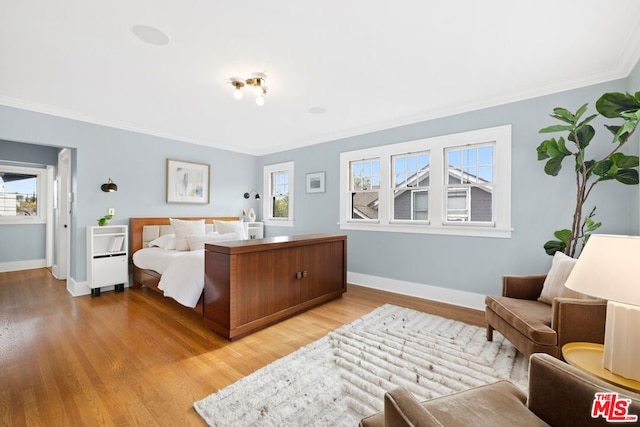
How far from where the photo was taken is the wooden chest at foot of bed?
2.60 meters

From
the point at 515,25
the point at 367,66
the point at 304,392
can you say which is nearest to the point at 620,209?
the point at 515,25

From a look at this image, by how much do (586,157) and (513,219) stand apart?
35.3 inches

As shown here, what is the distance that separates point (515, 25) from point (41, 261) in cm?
841

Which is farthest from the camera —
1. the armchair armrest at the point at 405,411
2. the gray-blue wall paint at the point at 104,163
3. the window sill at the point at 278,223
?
the window sill at the point at 278,223

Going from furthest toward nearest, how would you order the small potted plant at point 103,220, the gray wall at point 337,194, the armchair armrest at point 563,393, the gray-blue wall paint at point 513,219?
the small potted plant at point 103,220 → the gray wall at point 337,194 → the gray-blue wall paint at point 513,219 → the armchair armrest at point 563,393

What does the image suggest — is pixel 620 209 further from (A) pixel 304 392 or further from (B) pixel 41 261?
(B) pixel 41 261

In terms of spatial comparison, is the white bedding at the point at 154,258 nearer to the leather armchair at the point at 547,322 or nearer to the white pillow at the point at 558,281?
the leather armchair at the point at 547,322

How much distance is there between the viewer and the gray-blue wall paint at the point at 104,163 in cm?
365

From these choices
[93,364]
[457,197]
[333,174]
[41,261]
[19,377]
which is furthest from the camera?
[41,261]

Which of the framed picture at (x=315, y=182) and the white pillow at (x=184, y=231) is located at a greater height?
the framed picture at (x=315, y=182)

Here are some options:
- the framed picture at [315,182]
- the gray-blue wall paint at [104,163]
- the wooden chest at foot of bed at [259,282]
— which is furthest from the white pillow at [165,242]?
the framed picture at [315,182]

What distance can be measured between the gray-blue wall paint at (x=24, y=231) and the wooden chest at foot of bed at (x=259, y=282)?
4637mm

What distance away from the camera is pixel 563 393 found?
98cm

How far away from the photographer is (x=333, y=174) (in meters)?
4.95
